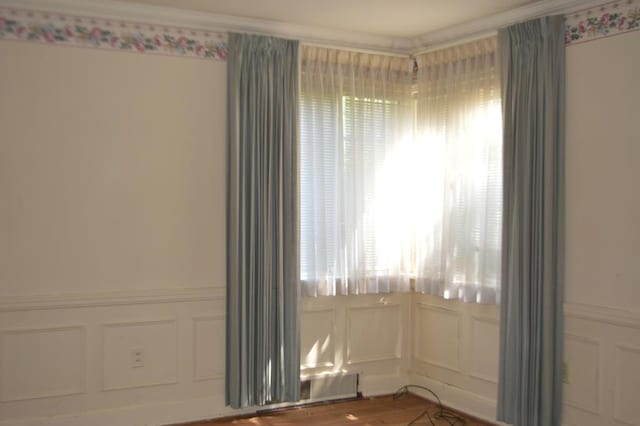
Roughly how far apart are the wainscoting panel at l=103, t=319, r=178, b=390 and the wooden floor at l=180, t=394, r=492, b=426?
428 millimetres

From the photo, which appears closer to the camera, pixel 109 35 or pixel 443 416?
pixel 109 35

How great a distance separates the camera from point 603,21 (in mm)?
3664

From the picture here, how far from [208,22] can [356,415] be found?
9.61ft

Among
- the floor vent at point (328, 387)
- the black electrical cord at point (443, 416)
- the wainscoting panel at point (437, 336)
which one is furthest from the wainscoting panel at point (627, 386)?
the floor vent at point (328, 387)

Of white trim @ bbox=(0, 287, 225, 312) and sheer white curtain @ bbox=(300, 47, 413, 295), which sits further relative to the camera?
sheer white curtain @ bbox=(300, 47, 413, 295)

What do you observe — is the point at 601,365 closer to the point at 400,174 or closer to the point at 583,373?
the point at 583,373

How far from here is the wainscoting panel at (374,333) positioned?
492 cm

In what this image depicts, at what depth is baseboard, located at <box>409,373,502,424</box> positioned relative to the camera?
14.4 ft

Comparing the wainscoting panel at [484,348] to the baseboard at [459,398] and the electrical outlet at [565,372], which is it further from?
the electrical outlet at [565,372]

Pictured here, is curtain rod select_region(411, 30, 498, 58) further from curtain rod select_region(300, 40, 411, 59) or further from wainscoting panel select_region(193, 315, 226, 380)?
wainscoting panel select_region(193, 315, 226, 380)

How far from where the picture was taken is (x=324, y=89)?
15.5 feet

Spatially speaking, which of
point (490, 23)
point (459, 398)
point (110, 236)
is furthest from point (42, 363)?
point (490, 23)

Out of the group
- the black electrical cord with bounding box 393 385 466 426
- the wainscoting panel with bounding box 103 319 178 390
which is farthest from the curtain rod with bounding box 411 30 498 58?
the wainscoting panel with bounding box 103 319 178 390

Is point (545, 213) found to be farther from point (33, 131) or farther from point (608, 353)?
point (33, 131)
